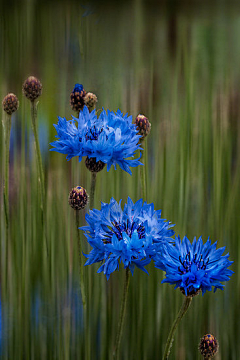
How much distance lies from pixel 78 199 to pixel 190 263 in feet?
0.97

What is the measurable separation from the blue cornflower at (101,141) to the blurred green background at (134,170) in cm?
20

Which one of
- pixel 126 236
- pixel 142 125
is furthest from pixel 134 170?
pixel 126 236

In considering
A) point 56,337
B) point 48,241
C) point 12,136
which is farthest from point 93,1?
point 56,337

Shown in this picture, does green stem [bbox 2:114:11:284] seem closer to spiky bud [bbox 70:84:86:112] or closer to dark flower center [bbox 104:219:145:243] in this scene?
spiky bud [bbox 70:84:86:112]

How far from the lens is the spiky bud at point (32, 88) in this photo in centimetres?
111

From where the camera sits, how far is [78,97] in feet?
3.55

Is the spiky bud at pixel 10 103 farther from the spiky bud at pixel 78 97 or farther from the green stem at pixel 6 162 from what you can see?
the spiky bud at pixel 78 97

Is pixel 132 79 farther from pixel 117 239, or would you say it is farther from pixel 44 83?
pixel 117 239

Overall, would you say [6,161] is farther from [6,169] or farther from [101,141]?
[101,141]

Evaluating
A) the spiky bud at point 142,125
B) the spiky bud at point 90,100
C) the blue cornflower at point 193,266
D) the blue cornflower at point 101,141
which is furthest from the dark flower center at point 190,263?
the spiky bud at point 90,100

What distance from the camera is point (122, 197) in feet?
3.64

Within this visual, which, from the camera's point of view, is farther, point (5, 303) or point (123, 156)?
point (5, 303)

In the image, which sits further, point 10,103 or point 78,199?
point 10,103

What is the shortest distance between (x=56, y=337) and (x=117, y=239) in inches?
16.7
